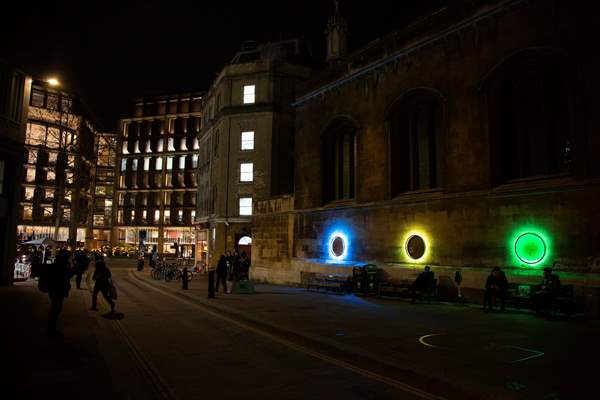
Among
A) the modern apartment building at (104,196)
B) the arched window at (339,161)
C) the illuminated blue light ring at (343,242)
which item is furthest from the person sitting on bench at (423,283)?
the modern apartment building at (104,196)

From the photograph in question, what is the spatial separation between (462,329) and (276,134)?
89.1ft

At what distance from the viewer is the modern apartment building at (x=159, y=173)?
74500 mm

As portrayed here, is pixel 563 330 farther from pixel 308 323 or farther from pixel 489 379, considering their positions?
pixel 308 323

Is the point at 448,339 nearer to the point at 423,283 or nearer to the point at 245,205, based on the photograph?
the point at 423,283

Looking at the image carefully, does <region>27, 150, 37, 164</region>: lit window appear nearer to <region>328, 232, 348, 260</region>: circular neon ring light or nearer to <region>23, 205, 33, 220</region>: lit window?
<region>23, 205, 33, 220</region>: lit window

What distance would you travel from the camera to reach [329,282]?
70.6 feet

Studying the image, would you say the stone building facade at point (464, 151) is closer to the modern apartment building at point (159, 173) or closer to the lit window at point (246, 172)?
the lit window at point (246, 172)

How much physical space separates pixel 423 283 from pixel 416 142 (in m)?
7.04

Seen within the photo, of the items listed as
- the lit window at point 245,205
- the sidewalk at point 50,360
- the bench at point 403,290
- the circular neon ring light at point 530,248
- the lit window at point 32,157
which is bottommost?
the sidewalk at point 50,360

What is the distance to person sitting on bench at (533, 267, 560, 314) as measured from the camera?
42.8 ft

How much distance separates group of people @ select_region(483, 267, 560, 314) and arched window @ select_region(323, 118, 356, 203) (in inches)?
404

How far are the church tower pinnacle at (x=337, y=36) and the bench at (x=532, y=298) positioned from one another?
20456mm

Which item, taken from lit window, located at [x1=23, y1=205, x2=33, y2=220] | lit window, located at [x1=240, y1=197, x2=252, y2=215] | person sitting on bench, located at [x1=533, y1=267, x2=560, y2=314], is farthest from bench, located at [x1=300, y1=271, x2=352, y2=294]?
lit window, located at [x1=23, y1=205, x2=33, y2=220]

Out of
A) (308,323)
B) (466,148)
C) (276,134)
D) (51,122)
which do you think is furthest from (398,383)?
(51,122)
